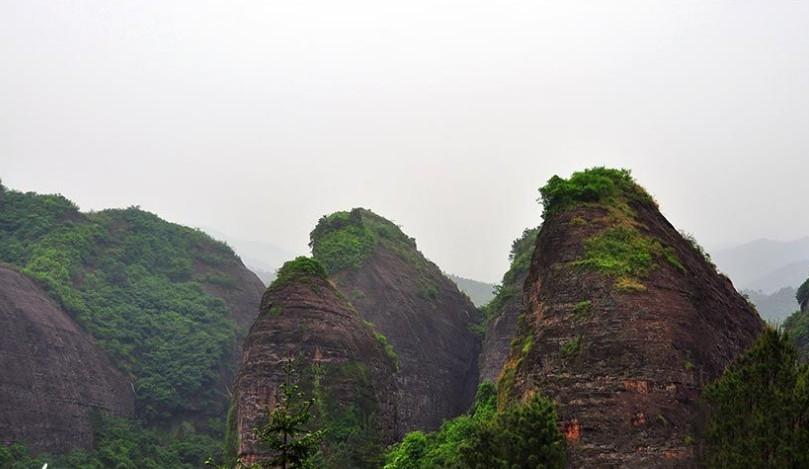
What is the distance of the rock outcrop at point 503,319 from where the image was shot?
64375mm

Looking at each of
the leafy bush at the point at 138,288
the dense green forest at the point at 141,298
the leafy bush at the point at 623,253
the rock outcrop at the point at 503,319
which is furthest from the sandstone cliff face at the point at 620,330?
the leafy bush at the point at 138,288

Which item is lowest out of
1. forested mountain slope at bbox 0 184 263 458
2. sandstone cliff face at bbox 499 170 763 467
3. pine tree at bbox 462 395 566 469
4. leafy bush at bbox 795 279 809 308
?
pine tree at bbox 462 395 566 469

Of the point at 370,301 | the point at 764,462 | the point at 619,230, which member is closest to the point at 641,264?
the point at 619,230

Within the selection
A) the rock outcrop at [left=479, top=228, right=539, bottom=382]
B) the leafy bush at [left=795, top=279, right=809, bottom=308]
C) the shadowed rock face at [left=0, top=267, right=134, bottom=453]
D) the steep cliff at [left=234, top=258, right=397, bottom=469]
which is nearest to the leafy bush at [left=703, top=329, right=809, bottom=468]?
the steep cliff at [left=234, top=258, right=397, bottom=469]

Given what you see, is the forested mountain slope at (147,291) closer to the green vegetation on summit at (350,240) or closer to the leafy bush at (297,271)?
the green vegetation on summit at (350,240)

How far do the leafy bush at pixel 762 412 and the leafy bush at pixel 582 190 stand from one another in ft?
39.8

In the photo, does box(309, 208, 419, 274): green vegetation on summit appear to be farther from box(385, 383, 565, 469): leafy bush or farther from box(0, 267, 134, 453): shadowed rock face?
box(385, 383, 565, 469): leafy bush

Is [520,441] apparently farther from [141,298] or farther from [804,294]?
[141,298]

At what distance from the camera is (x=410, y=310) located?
239ft

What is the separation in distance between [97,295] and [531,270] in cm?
5534

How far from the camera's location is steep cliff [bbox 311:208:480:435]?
222ft

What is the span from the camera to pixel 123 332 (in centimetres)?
7644

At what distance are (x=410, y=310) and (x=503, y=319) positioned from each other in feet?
31.8

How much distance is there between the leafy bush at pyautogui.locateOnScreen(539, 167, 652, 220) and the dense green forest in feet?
133
